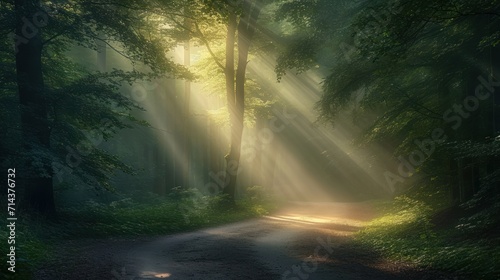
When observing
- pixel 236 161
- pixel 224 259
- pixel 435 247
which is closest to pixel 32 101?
pixel 224 259

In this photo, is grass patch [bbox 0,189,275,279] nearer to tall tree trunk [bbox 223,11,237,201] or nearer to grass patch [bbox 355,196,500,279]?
tall tree trunk [bbox 223,11,237,201]

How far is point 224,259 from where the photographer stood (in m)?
10.7

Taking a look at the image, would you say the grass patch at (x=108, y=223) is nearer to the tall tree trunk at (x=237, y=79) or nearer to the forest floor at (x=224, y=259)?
the forest floor at (x=224, y=259)

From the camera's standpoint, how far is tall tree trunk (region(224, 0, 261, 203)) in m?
22.7

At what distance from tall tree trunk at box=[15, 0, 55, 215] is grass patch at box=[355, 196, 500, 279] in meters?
10.0

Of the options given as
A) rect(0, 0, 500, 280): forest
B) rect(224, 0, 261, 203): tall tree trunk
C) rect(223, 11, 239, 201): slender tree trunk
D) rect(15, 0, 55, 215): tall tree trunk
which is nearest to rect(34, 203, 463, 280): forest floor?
rect(0, 0, 500, 280): forest

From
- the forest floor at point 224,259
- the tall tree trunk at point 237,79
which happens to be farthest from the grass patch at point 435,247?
the tall tree trunk at point 237,79

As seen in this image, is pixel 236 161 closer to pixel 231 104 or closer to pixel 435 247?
pixel 231 104

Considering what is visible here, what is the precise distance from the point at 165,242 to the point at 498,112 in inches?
430

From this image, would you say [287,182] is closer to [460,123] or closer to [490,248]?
[460,123]

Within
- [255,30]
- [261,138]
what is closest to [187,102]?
[255,30]

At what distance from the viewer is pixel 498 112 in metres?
12.5

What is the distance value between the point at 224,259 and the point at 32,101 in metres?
8.04

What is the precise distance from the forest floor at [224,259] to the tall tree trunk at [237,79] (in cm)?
779
